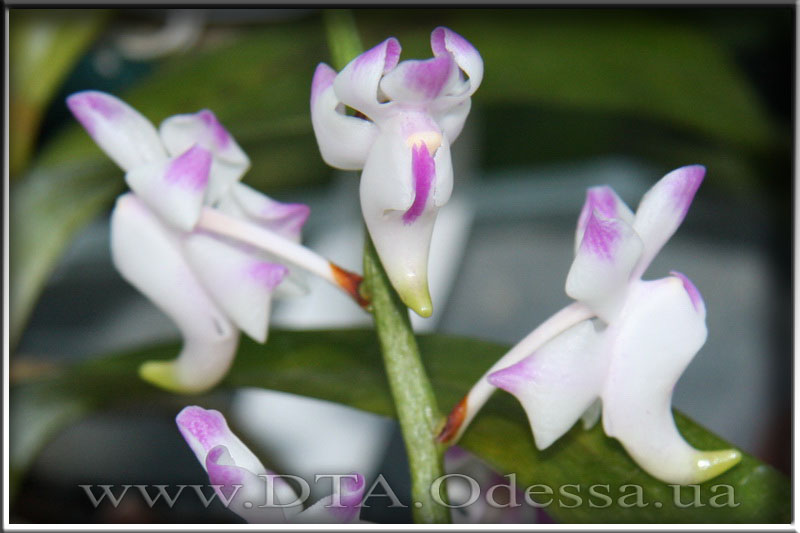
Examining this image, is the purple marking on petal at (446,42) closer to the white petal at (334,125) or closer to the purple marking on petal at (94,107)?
the white petal at (334,125)

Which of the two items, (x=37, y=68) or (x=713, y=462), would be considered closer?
(x=713, y=462)

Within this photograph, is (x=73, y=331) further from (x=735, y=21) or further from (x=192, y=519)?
(x=735, y=21)

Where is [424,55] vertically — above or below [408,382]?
above

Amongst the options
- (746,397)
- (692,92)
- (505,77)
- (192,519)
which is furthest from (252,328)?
(746,397)

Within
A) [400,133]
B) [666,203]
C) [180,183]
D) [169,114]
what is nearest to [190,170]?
[180,183]

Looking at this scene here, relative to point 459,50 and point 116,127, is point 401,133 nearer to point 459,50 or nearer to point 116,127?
point 459,50

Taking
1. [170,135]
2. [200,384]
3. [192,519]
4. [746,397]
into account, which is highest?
[170,135]
